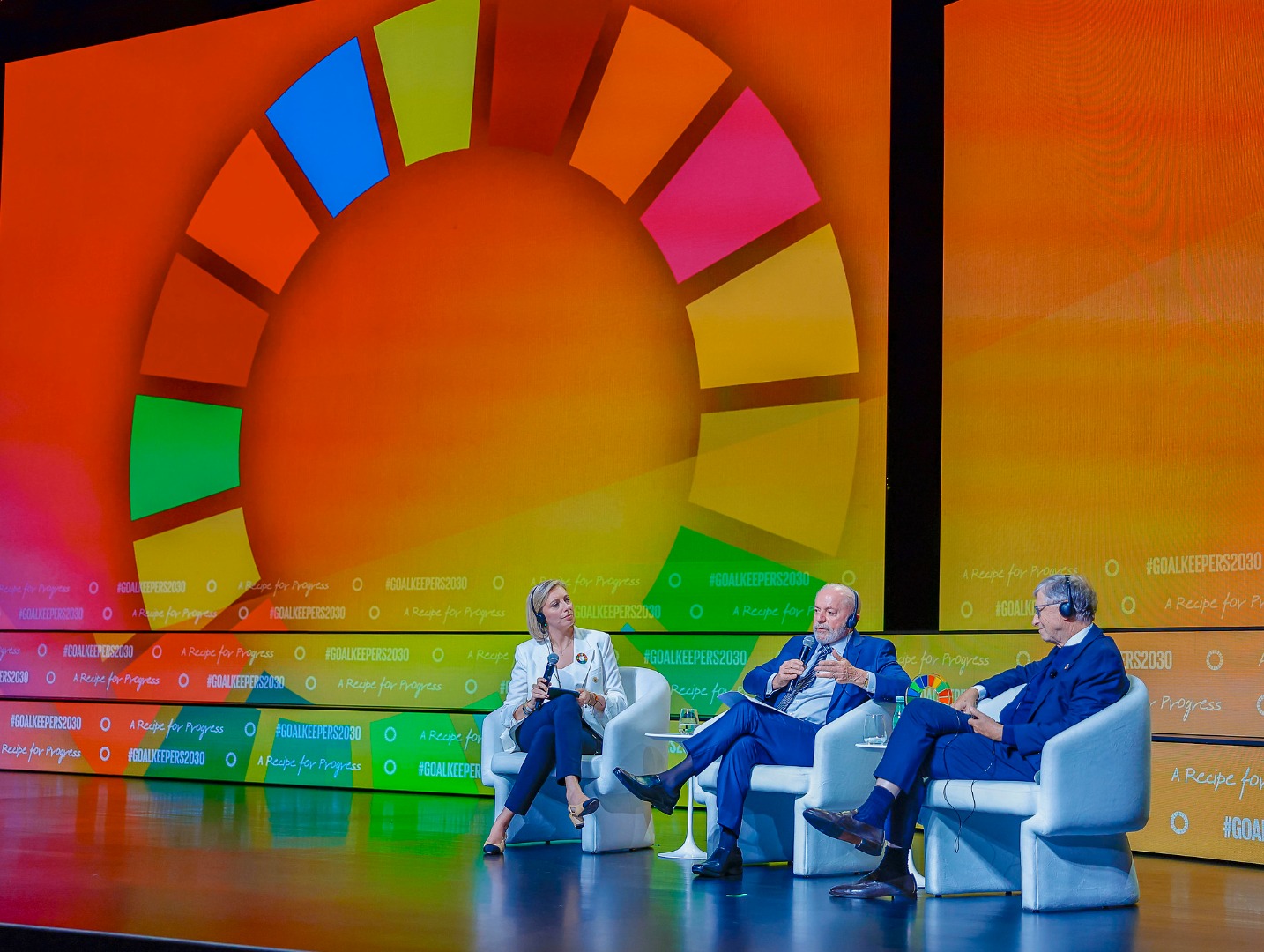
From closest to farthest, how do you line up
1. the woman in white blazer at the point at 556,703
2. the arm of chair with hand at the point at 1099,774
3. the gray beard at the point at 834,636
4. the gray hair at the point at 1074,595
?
1. the arm of chair with hand at the point at 1099,774
2. the gray hair at the point at 1074,595
3. the gray beard at the point at 834,636
4. the woman in white blazer at the point at 556,703

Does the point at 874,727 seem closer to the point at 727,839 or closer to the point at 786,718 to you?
the point at 786,718

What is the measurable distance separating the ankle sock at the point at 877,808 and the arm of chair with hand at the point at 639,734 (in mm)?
1097

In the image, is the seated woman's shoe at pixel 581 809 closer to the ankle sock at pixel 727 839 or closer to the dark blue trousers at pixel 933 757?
the ankle sock at pixel 727 839

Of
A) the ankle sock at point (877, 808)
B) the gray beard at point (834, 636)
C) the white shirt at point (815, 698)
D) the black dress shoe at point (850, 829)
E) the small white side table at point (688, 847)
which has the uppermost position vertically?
the gray beard at point (834, 636)

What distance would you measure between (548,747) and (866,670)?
1.05 m

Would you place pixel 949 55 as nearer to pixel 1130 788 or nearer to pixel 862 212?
pixel 862 212

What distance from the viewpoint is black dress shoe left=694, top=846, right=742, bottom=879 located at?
151 inches

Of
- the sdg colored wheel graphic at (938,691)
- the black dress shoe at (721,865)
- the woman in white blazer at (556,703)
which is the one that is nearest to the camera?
the sdg colored wheel graphic at (938,691)

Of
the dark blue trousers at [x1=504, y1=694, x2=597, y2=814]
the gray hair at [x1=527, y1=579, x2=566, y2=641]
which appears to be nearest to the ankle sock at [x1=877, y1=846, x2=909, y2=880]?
the dark blue trousers at [x1=504, y1=694, x2=597, y2=814]

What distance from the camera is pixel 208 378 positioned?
22.6 feet

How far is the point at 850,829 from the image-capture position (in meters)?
3.42

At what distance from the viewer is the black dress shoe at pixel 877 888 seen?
3.46m

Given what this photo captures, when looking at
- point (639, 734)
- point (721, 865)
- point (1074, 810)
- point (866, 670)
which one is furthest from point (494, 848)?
point (1074, 810)

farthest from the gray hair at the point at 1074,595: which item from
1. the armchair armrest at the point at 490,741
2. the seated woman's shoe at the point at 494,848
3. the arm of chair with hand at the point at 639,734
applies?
the armchair armrest at the point at 490,741
